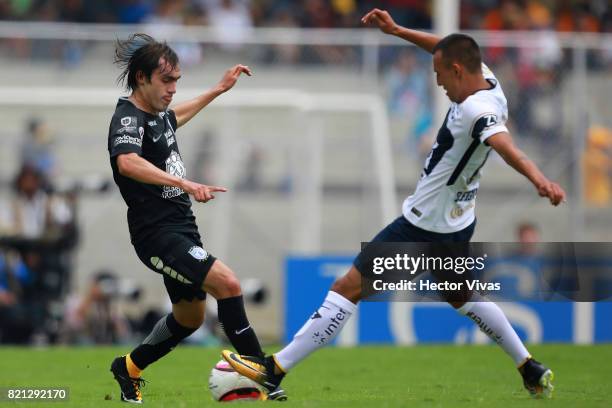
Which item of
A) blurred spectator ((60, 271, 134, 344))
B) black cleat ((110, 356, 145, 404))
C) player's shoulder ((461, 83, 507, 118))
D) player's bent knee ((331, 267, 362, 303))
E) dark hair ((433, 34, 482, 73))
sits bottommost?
blurred spectator ((60, 271, 134, 344))

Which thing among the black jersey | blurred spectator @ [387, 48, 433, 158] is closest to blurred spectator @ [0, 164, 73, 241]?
blurred spectator @ [387, 48, 433, 158]

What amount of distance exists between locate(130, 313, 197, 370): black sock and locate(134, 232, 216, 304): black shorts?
15.5 inches

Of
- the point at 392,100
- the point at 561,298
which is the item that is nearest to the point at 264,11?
the point at 392,100

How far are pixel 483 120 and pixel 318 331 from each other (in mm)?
1773

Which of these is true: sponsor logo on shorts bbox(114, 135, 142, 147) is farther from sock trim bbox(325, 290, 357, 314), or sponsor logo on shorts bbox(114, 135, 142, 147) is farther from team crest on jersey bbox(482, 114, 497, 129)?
team crest on jersey bbox(482, 114, 497, 129)

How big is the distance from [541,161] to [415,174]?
1.77m

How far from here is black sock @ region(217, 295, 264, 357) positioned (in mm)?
7871

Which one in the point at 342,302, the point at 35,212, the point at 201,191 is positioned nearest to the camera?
the point at 201,191

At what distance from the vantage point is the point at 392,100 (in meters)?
17.2

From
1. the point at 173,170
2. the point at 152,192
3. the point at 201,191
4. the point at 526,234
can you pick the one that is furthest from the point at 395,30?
the point at 526,234

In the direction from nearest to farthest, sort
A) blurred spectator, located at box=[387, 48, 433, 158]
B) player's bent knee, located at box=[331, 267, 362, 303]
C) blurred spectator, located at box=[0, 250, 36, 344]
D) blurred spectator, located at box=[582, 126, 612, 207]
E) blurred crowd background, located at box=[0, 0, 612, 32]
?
player's bent knee, located at box=[331, 267, 362, 303] < blurred spectator, located at box=[0, 250, 36, 344] < blurred spectator, located at box=[582, 126, 612, 207] < blurred spectator, located at box=[387, 48, 433, 158] < blurred crowd background, located at box=[0, 0, 612, 32]

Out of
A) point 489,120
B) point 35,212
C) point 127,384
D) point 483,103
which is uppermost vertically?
point 483,103

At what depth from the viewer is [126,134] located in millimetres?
7719

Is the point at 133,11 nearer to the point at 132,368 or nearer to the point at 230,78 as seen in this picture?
the point at 230,78
